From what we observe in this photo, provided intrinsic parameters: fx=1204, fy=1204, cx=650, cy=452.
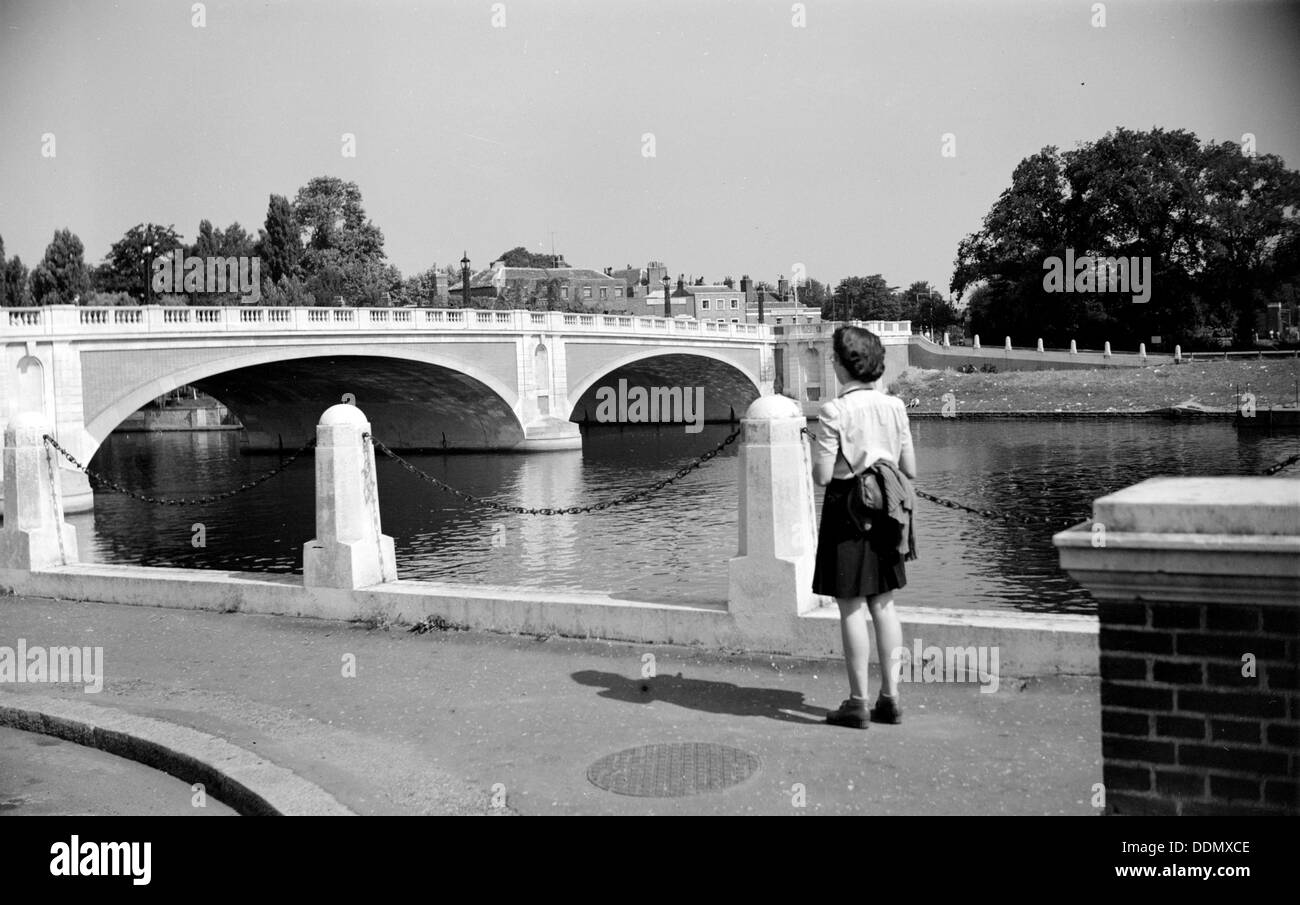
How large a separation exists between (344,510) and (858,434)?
13.8 ft

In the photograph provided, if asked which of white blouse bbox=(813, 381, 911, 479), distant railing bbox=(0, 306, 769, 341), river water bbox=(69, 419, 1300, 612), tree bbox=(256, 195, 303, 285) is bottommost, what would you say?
river water bbox=(69, 419, 1300, 612)

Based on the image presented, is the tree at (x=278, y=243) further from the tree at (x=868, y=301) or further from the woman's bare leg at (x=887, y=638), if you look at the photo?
the woman's bare leg at (x=887, y=638)

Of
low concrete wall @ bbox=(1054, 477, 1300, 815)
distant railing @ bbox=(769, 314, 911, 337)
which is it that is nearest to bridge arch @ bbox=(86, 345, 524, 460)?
distant railing @ bbox=(769, 314, 911, 337)

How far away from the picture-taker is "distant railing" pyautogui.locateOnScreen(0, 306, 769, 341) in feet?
91.4

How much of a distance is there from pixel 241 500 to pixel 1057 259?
44.9 meters

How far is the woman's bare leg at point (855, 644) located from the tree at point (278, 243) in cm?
7110

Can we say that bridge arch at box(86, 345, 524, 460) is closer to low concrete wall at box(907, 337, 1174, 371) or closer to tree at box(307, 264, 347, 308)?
tree at box(307, 264, 347, 308)

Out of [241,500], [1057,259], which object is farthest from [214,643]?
[1057,259]

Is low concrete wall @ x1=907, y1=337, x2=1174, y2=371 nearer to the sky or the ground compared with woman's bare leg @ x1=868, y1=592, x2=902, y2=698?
nearer to the sky

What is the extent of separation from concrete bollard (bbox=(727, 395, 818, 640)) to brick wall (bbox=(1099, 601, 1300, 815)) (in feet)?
11.5

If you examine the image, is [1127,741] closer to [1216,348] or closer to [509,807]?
[509,807]

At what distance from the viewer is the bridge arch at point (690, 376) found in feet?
163

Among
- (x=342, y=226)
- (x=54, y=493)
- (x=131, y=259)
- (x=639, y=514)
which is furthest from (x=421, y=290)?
(x=54, y=493)

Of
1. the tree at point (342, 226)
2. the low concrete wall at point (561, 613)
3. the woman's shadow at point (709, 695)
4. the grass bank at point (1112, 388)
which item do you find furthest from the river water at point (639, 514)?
the tree at point (342, 226)
